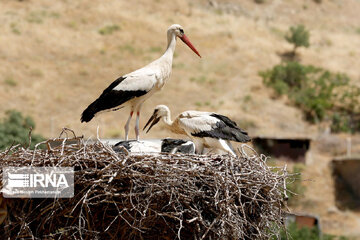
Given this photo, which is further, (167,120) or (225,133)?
(167,120)

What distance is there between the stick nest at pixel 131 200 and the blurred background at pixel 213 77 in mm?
22257

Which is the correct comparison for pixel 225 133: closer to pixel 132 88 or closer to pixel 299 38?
pixel 132 88

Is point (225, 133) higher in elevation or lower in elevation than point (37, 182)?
higher

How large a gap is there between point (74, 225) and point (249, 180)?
5.99 feet

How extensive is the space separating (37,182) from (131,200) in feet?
3.23

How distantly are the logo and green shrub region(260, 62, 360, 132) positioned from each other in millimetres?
42384

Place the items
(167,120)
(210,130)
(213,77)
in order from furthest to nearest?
(213,77) < (167,120) < (210,130)

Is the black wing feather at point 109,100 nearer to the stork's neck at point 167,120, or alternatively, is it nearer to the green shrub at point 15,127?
the stork's neck at point 167,120

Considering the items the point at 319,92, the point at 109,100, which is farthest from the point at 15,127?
the point at 319,92

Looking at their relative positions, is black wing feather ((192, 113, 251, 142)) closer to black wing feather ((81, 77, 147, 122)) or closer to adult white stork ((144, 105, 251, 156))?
adult white stork ((144, 105, 251, 156))

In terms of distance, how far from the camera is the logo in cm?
627

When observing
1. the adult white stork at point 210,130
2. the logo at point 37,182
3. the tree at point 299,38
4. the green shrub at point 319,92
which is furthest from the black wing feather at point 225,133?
the tree at point 299,38

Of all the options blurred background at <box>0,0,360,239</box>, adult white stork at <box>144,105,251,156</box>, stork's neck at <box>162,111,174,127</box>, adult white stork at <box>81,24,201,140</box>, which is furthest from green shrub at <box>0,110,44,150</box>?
adult white stork at <box>144,105,251,156</box>

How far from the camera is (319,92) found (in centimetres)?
5078
